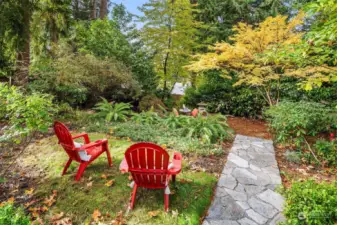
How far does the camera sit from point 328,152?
165 inches

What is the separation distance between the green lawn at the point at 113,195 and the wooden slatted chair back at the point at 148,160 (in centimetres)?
46

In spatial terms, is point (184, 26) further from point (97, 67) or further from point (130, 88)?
point (97, 67)

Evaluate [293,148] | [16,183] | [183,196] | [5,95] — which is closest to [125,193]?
[183,196]

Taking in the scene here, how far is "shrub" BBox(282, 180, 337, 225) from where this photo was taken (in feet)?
7.05

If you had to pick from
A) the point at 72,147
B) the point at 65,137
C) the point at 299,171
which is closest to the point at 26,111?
the point at 65,137

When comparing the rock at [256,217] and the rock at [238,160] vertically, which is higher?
the rock at [238,160]

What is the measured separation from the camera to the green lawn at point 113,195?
2.41m

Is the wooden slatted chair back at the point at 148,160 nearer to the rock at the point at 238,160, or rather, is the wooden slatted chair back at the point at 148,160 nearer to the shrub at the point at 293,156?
the rock at the point at 238,160

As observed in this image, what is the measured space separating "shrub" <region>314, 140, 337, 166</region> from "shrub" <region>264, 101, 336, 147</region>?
14.9 inches

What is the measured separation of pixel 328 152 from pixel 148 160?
4133 mm

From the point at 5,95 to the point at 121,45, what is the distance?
622 cm

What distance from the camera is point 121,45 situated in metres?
8.24

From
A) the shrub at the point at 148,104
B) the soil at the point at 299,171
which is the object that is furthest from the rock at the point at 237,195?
the shrub at the point at 148,104

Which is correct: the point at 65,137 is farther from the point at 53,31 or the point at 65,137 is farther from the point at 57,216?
the point at 53,31
